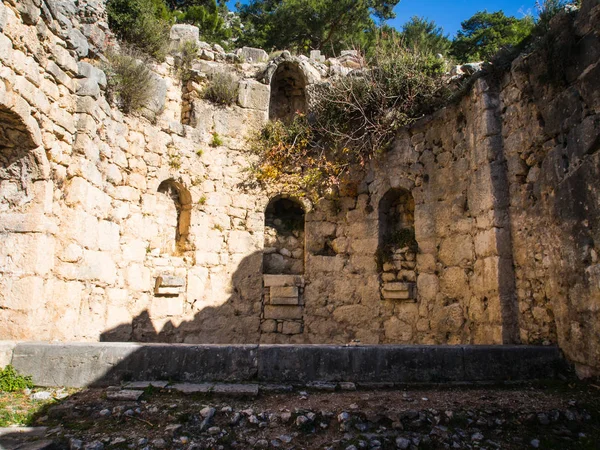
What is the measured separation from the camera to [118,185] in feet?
22.1

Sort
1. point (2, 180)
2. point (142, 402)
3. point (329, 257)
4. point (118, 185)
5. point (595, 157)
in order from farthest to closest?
point (329, 257)
point (118, 185)
point (2, 180)
point (595, 157)
point (142, 402)

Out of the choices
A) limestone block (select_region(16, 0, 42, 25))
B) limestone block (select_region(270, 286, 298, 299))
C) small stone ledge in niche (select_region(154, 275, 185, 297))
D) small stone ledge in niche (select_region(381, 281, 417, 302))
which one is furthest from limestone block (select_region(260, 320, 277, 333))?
limestone block (select_region(16, 0, 42, 25))

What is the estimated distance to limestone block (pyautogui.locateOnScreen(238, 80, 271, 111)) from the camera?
338 inches

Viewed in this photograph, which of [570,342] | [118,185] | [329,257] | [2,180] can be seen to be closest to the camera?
[570,342]

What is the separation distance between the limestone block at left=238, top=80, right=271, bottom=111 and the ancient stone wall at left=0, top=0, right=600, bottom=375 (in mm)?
40

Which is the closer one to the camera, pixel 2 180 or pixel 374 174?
pixel 2 180

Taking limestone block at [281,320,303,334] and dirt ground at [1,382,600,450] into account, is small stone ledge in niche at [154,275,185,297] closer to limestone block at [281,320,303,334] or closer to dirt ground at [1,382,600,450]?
limestone block at [281,320,303,334]

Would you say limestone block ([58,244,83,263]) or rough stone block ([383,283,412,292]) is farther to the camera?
rough stone block ([383,283,412,292])

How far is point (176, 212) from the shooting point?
25.1ft

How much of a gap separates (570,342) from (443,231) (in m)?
2.62

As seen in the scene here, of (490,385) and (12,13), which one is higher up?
(12,13)

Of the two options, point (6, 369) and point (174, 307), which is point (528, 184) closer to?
point (174, 307)

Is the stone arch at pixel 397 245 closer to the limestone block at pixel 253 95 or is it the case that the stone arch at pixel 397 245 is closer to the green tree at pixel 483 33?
the limestone block at pixel 253 95

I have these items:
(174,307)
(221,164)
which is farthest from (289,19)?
(174,307)
